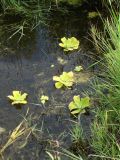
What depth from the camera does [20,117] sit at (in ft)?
8.47

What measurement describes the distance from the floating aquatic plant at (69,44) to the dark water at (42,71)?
47mm

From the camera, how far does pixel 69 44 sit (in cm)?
310

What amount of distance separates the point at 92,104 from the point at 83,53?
60 centimetres

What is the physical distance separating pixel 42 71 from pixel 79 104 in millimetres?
483

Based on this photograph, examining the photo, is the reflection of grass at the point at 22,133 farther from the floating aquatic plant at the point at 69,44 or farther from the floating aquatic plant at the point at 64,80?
the floating aquatic plant at the point at 69,44

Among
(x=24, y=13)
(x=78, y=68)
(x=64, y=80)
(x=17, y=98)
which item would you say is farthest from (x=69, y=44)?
(x=17, y=98)

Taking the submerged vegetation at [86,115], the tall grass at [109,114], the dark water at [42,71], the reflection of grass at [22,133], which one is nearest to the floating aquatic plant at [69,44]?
the dark water at [42,71]

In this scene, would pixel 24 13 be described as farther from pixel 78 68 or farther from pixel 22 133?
pixel 22 133

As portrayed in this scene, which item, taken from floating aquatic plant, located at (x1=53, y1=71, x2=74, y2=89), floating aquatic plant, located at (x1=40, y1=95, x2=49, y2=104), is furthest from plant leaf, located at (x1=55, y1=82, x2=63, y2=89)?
floating aquatic plant, located at (x1=40, y1=95, x2=49, y2=104)

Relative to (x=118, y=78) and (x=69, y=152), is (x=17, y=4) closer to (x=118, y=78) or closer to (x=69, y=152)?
(x=118, y=78)

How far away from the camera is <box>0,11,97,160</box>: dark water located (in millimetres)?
2512

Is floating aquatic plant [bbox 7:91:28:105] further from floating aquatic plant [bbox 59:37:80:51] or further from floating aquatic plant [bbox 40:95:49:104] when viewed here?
floating aquatic plant [bbox 59:37:80:51]

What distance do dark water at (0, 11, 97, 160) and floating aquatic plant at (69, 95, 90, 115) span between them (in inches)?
2.4

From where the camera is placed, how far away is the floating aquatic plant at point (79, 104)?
2.56 meters
